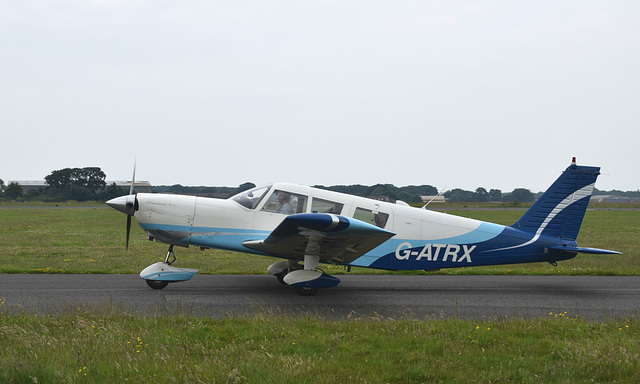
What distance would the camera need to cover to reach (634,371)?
4.98 m

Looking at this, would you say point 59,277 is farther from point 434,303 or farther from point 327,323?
point 434,303

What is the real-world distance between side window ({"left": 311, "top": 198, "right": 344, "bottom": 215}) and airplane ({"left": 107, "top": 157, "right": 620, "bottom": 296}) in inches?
0.8

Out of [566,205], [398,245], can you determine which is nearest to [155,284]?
[398,245]

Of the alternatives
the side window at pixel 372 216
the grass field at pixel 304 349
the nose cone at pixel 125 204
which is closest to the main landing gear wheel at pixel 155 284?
the nose cone at pixel 125 204

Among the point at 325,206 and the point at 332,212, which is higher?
the point at 325,206

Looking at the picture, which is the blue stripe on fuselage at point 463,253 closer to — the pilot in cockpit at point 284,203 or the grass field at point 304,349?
the pilot in cockpit at point 284,203

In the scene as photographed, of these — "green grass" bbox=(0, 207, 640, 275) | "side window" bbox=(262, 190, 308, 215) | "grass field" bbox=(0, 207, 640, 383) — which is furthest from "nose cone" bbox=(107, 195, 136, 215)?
"green grass" bbox=(0, 207, 640, 275)

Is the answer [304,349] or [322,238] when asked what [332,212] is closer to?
[322,238]

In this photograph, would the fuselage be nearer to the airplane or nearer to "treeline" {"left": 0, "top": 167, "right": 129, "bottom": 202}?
the airplane

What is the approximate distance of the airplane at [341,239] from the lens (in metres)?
9.92

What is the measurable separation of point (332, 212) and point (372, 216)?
842mm

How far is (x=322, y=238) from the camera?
9.26 meters

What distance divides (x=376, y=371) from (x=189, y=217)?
623cm

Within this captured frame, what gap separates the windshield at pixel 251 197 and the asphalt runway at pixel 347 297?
1753 mm
